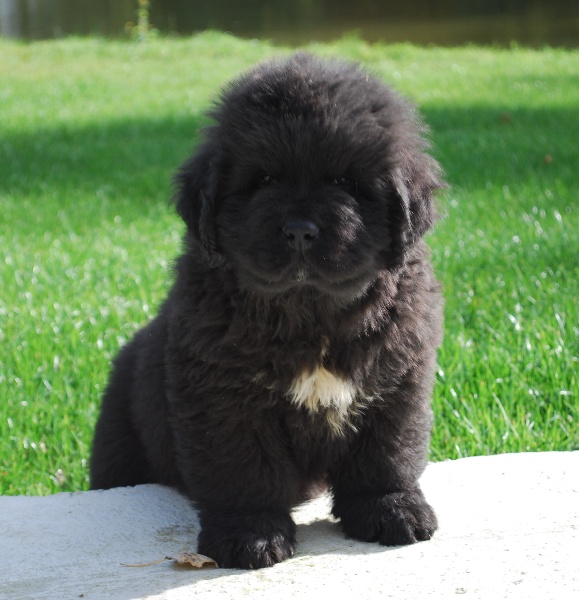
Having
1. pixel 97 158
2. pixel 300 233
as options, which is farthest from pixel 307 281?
pixel 97 158

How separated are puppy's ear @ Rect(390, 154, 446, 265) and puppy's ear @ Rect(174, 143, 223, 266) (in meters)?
0.55

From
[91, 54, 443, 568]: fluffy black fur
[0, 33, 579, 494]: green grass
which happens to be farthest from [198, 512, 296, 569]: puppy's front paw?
[0, 33, 579, 494]: green grass

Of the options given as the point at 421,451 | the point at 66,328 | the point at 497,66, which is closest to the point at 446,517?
the point at 421,451

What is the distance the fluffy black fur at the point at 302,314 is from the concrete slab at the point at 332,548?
4.8 inches

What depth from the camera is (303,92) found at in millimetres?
2842

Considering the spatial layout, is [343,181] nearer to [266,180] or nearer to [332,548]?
[266,180]

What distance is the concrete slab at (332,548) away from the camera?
2678 millimetres

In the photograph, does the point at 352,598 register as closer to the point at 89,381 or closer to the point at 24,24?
the point at 89,381

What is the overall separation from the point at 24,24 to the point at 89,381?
25012 millimetres

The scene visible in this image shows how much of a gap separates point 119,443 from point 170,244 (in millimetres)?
4126

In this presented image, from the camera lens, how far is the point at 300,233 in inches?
105

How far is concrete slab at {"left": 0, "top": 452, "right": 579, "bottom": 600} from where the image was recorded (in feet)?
8.79

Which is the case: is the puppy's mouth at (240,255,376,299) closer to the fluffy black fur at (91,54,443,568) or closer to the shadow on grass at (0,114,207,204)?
the fluffy black fur at (91,54,443,568)

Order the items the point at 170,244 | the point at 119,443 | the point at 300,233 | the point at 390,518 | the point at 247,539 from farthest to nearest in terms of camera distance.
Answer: the point at 170,244, the point at 119,443, the point at 390,518, the point at 247,539, the point at 300,233
